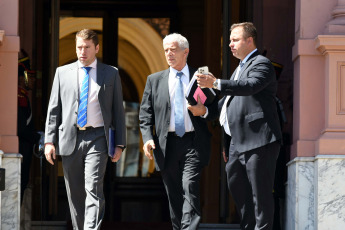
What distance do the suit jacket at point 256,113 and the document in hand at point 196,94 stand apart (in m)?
0.37

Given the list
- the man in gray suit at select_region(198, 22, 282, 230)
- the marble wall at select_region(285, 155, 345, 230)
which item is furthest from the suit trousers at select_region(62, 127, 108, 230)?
the marble wall at select_region(285, 155, 345, 230)

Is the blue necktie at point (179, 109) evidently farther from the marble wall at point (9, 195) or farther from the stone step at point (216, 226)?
the stone step at point (216, 226)

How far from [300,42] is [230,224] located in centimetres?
245

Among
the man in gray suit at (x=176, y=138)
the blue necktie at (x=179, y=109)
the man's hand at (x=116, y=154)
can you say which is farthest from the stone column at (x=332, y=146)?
the man's hand at (x=116, y=154)

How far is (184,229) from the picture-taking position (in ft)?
31.9

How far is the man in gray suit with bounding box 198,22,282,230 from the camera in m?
9.48

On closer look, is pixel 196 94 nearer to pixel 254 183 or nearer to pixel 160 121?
pixel 160 121

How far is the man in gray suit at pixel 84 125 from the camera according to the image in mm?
9789

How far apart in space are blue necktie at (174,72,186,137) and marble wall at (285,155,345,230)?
1439 mm

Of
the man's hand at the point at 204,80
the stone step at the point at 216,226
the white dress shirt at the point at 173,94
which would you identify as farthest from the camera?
the stone step at the point at 216,226

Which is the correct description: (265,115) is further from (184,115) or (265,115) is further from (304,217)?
(304,217)

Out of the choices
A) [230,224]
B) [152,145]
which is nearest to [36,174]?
[230,224]

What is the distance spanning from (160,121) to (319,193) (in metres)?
1.74

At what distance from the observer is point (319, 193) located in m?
10.5
